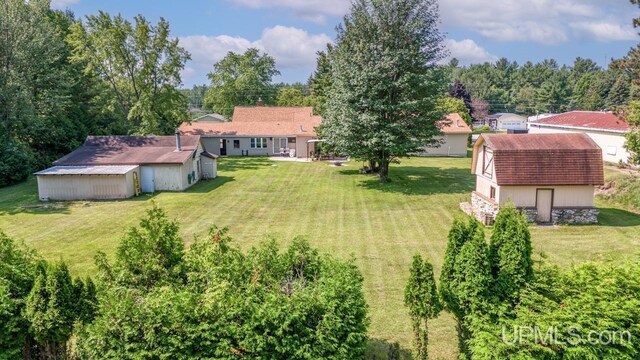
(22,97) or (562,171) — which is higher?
(22,97)

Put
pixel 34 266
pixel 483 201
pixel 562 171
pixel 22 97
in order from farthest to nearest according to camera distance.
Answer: pixel 22 97 → pixel 483 201 → pixel 562 171 → pixel 34 266

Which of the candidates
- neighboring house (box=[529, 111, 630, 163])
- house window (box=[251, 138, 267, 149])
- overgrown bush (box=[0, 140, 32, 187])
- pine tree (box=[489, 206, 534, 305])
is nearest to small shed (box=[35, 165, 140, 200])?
overgrown bush (box=[0, 140, 32, 187])

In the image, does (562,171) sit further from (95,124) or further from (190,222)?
(95,124)

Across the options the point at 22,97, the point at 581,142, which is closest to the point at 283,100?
the point at 22,97

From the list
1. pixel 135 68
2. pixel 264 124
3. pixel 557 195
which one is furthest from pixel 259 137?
pixel 557 195

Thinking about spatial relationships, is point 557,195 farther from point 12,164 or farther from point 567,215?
point 12,164

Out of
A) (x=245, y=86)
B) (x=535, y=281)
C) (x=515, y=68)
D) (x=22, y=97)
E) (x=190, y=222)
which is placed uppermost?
(x=515, y=68)
